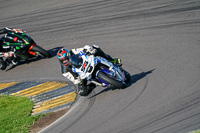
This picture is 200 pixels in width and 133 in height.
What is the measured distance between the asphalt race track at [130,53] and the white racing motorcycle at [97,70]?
42 centimetres

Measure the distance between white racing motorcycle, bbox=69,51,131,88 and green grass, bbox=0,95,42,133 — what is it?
6.13ft

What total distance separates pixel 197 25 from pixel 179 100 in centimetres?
607

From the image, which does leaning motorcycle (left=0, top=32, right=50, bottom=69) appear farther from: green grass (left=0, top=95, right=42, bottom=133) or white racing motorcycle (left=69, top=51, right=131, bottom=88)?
white racing motorcycle (left=69, top=51, right=131, bottom=88)

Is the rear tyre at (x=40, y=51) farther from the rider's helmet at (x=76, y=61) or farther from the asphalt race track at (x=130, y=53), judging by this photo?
the rider's helmet at (x=76, y=61)

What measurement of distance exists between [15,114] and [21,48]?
4.30 metres

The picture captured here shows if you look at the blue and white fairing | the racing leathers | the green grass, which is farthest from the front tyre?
A: the green grass

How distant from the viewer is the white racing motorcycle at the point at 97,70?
955 cm

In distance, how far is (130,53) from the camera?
13.0 metres

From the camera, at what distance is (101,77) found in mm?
9570

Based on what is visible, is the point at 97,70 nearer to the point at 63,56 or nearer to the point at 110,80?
the point at 110,80

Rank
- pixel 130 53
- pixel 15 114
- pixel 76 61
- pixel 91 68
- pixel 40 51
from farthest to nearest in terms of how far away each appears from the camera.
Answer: pixel 40 51 < pixel 130 53 < pixel 15 114 < pixel 76 61 < pixel 91 68

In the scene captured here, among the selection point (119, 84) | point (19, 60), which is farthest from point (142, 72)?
point (19, 60)

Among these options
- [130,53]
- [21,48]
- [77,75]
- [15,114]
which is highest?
[77,75]

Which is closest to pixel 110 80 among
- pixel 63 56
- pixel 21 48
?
pixel 63 56
